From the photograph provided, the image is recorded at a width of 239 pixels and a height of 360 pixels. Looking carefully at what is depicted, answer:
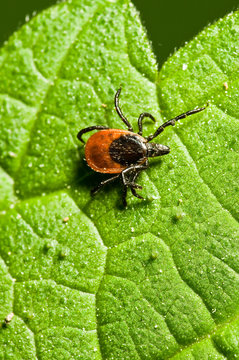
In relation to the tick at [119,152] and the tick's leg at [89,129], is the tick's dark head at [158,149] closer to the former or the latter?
the tick at [119,152]

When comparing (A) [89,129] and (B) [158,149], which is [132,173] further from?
(A) [89,129]

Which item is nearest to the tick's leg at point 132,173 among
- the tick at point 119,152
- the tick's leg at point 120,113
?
the tick at point 119,152

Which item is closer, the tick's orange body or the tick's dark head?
the tick's dark head

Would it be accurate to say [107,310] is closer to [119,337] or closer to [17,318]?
[119,337]

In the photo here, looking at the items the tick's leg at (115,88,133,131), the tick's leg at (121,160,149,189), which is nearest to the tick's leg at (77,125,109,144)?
the tick's leg at (115,88,133,131)

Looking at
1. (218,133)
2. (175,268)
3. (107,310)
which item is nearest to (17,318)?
(107,310)

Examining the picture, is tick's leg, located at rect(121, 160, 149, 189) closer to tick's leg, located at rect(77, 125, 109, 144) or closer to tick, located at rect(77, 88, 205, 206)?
tick, located at rect(77, 88, 205, 206)
